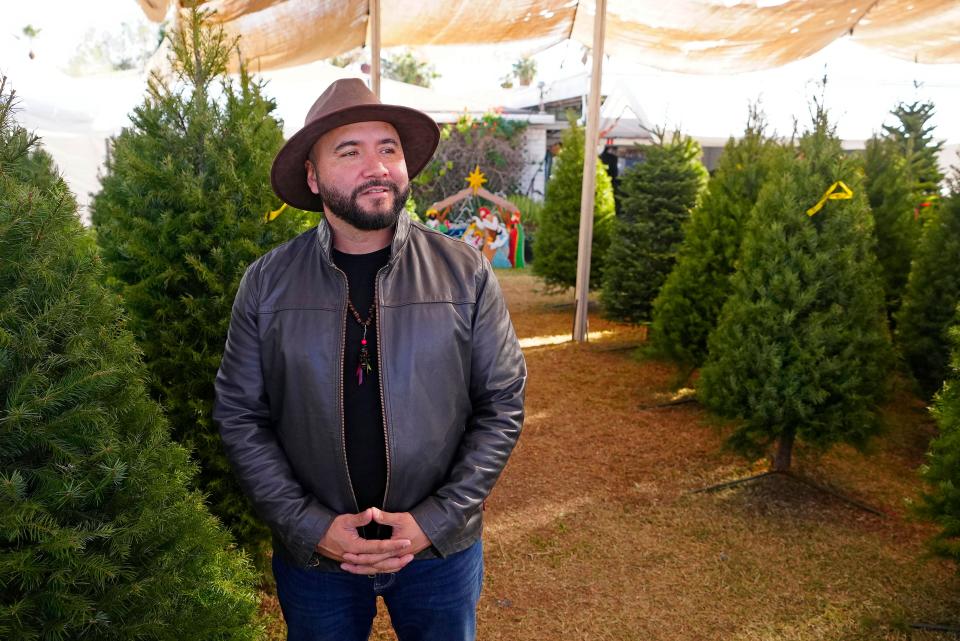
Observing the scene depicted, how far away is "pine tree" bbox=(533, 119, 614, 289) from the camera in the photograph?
10.4 m

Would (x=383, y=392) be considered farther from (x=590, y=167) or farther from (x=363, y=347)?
(x=590, y=167)

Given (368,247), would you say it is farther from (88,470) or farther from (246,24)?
(246,24)

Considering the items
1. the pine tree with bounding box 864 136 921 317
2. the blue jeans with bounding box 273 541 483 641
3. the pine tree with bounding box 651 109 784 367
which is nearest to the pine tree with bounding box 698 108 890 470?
the pine tree with bounding box 651 109 784 367

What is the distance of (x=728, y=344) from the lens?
4.88m

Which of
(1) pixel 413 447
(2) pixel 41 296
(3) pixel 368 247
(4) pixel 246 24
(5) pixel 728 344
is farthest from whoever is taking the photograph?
Answer: (4) pixel 246 24

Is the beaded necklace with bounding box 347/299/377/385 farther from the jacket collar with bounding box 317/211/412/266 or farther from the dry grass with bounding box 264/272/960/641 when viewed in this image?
the dry grass with bounding box 264/272/960/641

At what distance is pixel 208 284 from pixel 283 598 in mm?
1180

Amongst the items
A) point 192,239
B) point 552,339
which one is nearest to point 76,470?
point 192,239

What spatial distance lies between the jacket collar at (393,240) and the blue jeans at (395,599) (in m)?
0.90

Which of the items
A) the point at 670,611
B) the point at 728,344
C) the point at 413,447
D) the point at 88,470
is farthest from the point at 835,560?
the point at 88,470

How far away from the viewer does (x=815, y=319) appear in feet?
14.6

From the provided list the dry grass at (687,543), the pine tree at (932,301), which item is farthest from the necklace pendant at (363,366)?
the pine tree at (932,301)

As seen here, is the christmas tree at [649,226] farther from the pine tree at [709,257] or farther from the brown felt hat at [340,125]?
the brown felt hat at [340,125]

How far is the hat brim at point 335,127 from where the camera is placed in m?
2.03
